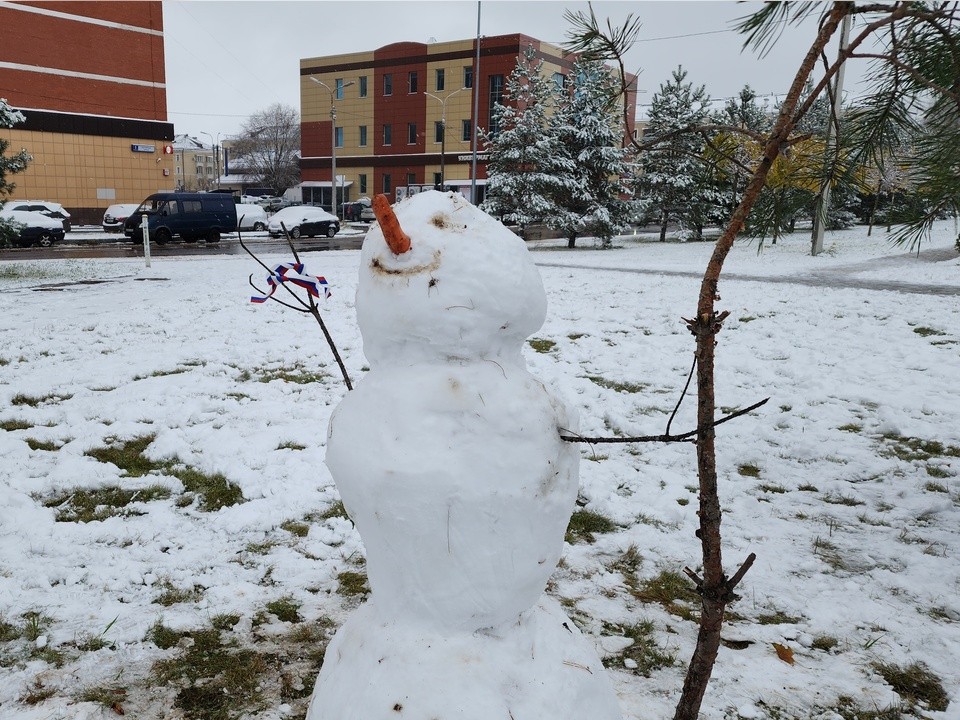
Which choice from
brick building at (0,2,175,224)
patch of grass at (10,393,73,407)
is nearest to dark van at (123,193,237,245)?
brick building at (0,2,175,224)

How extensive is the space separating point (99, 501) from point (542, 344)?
5575mm

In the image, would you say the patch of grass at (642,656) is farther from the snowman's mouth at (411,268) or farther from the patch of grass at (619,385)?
the patch of grass at (619,385)

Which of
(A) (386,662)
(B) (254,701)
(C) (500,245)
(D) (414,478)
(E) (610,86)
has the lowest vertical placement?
(B) (254,701)

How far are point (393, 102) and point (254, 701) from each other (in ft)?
154

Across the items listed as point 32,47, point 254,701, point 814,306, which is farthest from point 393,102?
point 254,701

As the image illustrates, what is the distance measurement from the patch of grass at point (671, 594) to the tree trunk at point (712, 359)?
1.79 metres

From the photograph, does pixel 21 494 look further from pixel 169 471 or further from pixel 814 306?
pixel 814 306

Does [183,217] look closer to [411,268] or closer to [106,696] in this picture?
[106,696]

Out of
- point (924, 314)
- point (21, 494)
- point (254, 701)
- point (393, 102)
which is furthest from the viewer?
point (393, 102)

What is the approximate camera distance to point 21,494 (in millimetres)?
4262

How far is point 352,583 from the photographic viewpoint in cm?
358

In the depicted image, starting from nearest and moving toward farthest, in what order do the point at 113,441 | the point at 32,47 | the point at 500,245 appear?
the point at 500,245
the point at 113,441
the point at 32,47

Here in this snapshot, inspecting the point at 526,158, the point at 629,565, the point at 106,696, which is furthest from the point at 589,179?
the point at 106,696

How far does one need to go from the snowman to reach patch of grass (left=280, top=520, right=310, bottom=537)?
2415 millimetres
